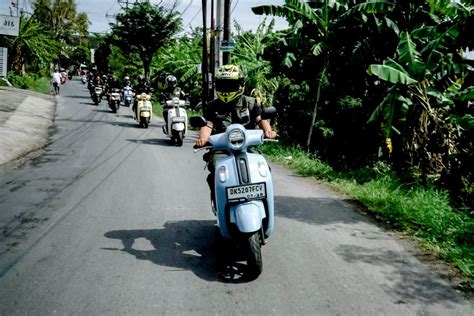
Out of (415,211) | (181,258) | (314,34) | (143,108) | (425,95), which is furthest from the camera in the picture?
(143,108)

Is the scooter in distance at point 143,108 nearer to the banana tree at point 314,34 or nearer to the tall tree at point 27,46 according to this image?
the banana tree at point 314,34

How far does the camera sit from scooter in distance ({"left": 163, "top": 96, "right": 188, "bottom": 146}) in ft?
40.2

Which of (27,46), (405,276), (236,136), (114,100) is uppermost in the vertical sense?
(27,46)

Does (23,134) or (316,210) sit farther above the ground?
(23,134)

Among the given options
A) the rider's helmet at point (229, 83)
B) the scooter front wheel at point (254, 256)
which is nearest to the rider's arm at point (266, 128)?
the rider's helmet at point (229, 83)

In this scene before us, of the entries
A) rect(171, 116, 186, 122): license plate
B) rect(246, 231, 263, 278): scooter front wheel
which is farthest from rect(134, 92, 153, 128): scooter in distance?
rect(246, 231, 263, 278): scooter front wheel

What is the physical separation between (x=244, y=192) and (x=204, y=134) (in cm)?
91

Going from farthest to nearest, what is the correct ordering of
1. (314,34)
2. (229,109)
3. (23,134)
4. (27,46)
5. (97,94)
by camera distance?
(27,46), (97,94), (23,134), (314,34), (229,109)

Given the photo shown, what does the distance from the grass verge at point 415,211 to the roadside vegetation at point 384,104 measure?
0.02 metres

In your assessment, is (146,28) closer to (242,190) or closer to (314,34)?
(314,34)

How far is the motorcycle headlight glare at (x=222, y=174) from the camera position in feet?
13.3

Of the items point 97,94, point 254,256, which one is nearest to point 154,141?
point 254,256

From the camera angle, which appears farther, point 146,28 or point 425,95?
point 146,28

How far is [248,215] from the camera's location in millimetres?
3879
